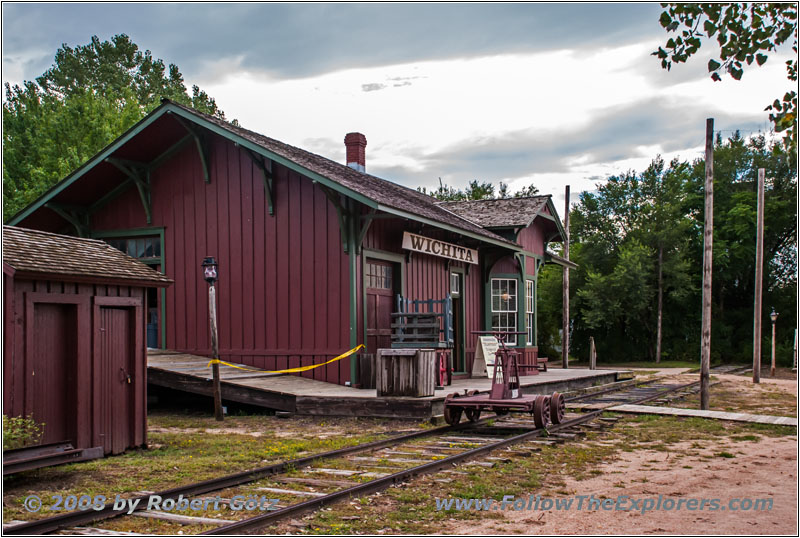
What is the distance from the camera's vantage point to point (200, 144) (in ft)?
52.8

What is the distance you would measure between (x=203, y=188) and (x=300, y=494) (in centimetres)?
1077

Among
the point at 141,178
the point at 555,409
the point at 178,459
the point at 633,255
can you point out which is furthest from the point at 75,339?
the point at 633,255

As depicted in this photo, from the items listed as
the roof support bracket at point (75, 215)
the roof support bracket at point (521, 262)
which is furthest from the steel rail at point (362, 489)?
the roof support bracket at point (75, 215)

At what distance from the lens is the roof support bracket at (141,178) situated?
54.6ft

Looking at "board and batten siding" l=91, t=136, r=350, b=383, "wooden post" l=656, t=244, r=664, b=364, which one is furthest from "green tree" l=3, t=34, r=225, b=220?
"wooden post" l=656, t=244, r=664, b=364

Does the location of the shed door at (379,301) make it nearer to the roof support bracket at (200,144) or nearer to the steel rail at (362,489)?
the roof support bracket at (200,144)

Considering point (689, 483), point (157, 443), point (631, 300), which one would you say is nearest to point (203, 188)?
point (157, 443)

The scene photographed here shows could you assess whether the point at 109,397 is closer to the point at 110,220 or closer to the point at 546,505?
the point at 546,505

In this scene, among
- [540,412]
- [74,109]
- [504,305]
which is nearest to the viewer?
[540,412]

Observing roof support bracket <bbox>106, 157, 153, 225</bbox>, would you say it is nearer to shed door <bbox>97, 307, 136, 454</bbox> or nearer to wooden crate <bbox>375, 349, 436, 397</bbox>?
wooden crate <bbox>375, 349, 436, 397</bbox>

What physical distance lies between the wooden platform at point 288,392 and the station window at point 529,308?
7389 millimetres

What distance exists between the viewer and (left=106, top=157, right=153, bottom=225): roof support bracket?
16.7 m

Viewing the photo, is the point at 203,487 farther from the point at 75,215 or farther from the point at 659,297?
the point at 659,297

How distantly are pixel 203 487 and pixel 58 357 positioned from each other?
2.70 metres
